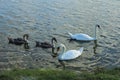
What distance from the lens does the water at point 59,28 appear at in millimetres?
17172

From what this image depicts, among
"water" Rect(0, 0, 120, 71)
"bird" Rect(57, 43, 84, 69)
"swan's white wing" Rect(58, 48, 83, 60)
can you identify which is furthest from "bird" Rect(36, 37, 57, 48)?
"swan's white wing" Rect(58, 48, 83, 60)

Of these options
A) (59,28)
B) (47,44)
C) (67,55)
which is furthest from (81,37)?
(67,55)

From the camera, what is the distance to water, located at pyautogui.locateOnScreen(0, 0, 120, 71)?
17.2 metres

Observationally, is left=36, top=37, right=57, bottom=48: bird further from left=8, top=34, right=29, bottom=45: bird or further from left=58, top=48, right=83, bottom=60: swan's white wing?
left=58, top=48, right=83, bottom=60: swan's white wing

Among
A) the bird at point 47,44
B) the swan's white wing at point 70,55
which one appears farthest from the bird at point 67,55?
the bird at point 47,44

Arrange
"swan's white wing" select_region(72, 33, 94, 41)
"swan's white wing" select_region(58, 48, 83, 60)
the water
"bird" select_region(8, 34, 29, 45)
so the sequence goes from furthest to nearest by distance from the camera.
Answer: "swan's white wing" select_region(72, 33, 94, 41), "bird" select_region(8, 34, 29, 45), "swan's white wing" select_region(58, 48, 83, 60), the water

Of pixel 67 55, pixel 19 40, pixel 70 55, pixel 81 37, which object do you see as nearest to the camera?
pixel 70 55

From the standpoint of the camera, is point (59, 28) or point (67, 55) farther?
point (59, 28)

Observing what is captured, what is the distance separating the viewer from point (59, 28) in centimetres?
2319

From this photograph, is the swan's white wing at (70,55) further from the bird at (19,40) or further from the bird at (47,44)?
the bird at (19,40)

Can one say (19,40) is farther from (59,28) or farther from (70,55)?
(59,28)

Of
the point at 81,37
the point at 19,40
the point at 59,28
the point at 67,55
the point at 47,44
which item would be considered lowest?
the point at 67,55

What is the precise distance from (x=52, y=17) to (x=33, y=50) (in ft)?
23.6

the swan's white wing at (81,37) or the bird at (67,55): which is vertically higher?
the swan's white wing at (81,37)
